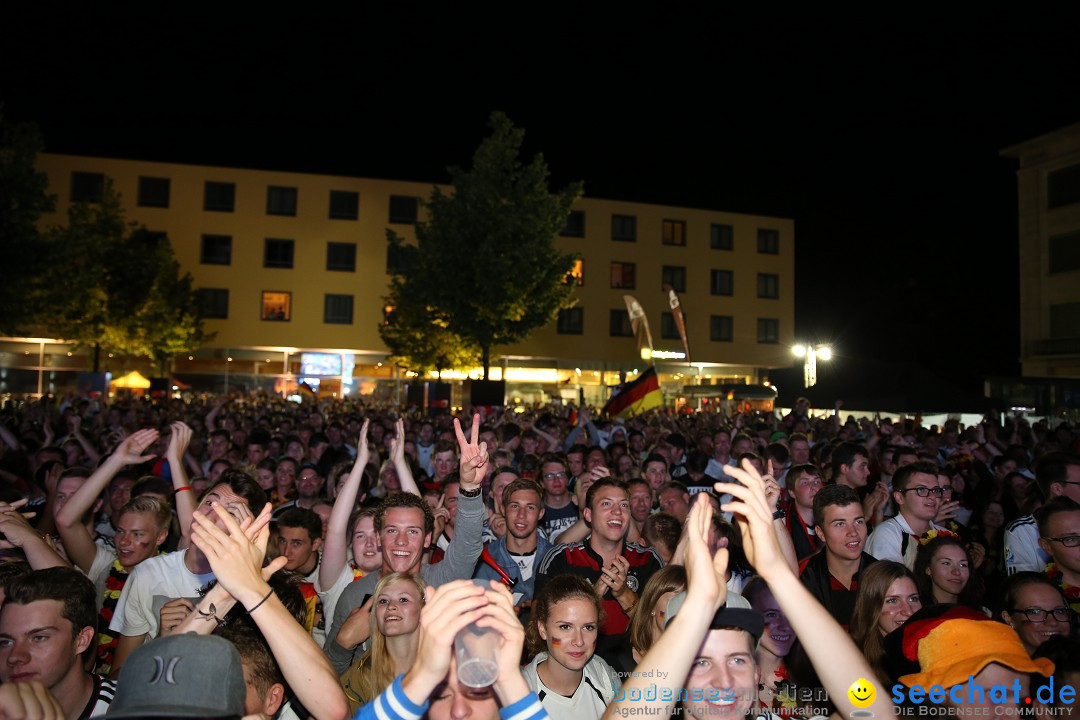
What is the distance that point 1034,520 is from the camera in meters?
5.38

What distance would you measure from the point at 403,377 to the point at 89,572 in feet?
128

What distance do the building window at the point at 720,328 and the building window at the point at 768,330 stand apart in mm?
2223

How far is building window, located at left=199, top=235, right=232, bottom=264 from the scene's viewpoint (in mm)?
41750

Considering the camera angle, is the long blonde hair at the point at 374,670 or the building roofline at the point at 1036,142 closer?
the long blonde hair at the point at 374,670

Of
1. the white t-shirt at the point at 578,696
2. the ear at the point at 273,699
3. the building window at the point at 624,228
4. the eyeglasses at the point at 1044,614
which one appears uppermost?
the building window at the point at 624,228

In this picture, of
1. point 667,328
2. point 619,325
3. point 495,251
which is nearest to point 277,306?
point 495,251

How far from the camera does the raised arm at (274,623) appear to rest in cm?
236

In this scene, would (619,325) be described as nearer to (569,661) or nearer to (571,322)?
(571,322)

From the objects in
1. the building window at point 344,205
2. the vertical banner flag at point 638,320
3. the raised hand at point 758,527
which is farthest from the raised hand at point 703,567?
the building window at point 344,205

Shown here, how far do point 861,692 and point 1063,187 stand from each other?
44.7 meters

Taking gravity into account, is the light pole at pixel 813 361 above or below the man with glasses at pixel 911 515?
above

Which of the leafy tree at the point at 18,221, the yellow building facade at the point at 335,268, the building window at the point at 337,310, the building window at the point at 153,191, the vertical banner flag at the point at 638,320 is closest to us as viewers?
the leafy tree at the point at 18,221

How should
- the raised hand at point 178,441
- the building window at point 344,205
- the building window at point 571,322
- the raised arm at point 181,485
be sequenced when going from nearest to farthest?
1. the raised arm at point 181,485
2. the raised hand at point 178,441
3. the building window at point 344,205
4. the building window at point 571,322

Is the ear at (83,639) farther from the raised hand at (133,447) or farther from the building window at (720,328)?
the building window at (720,328)
